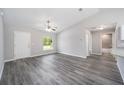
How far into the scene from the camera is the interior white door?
16.8 feet

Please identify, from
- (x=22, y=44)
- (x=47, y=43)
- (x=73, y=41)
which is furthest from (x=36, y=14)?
(x=47, y=43)

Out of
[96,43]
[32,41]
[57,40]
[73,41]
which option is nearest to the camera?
[32,41]

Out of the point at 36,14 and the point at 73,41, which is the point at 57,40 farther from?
the point at 36,14

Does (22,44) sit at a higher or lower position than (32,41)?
lower

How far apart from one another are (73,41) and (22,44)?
3881 millimetres

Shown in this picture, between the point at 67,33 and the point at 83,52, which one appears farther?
the point at 67,33

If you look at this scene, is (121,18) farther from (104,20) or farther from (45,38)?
(45,38)

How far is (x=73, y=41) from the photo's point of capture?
255 inches

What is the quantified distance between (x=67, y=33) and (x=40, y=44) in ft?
8.54

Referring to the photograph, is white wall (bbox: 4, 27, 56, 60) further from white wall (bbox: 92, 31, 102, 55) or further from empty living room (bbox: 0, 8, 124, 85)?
white wall (bbox: 92, 31, 102, 55)

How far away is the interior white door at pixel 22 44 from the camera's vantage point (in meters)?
5.13

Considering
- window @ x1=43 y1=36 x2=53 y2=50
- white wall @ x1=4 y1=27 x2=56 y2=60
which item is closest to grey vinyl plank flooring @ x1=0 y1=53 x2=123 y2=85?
white wall @ x1=4 y1=27 x2=56 y2=60
